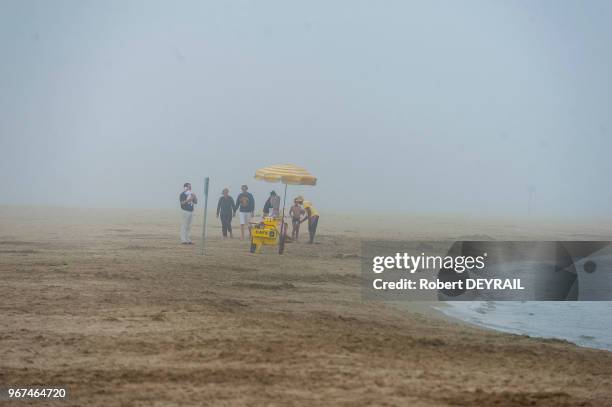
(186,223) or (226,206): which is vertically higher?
(226,206)

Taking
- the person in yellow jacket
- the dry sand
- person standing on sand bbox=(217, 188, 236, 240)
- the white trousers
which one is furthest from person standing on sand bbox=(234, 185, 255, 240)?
the dry sand

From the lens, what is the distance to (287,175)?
26516 mm

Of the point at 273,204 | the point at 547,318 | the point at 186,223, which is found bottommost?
the point at 547,318

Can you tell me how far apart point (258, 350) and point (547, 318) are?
7683 mm

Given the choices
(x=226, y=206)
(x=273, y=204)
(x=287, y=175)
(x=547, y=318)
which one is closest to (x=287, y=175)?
(x=287, y=175)

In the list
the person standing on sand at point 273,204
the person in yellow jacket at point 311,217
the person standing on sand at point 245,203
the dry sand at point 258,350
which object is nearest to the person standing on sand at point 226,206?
the person standing on sand at point 245,203

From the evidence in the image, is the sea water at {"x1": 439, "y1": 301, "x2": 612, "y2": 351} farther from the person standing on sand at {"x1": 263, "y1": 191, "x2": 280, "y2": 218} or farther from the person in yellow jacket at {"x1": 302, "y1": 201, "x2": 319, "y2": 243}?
the person standing on sand at {"x1": 263, "y1": 191, "x2": 280, "y2": 218}

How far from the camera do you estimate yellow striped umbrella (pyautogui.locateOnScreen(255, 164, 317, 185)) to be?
26438mm

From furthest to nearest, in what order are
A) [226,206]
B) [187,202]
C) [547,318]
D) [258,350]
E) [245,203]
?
1. [226,206]
2. [245,203]
3. [187,202]
4. [547,318]
5. [258,350]

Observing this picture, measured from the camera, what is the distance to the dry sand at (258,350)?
735 centimetres

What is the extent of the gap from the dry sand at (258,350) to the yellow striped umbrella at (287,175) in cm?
1047

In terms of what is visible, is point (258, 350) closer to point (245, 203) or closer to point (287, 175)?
point (287, 175)

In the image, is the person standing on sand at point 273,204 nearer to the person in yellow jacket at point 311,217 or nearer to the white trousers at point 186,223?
the person in yellow jacket at point 311,217

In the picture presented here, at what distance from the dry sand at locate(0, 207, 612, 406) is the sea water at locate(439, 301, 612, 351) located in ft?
3.35
